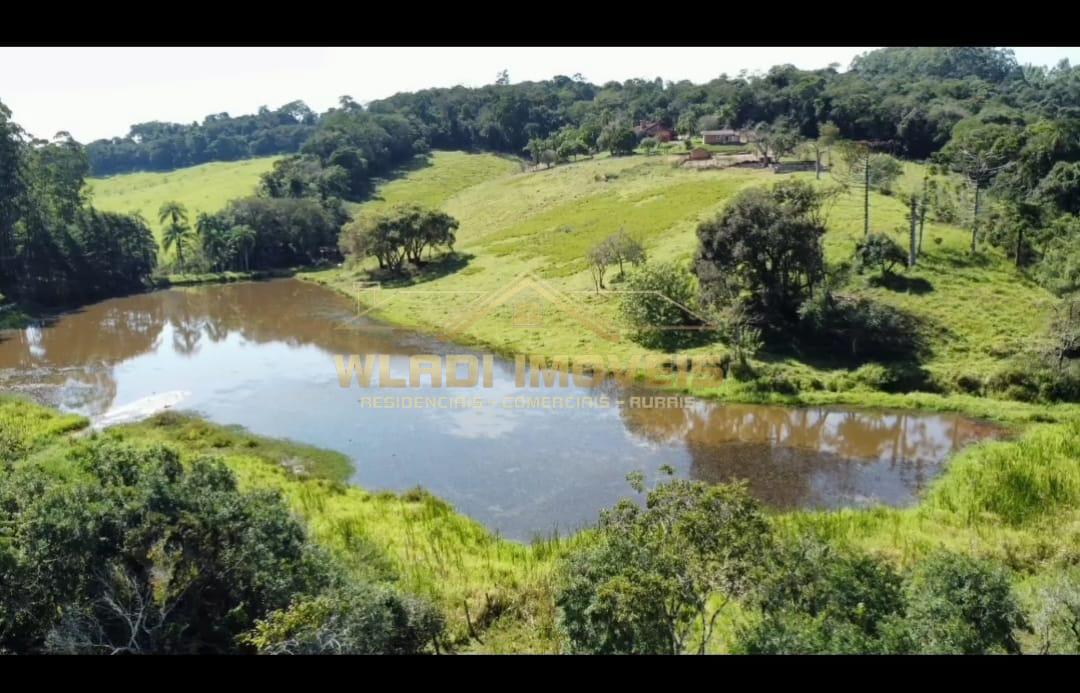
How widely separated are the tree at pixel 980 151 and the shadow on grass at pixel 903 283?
5.72 meters

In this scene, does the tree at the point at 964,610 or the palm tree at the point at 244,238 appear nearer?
the tree at the point at 964,610

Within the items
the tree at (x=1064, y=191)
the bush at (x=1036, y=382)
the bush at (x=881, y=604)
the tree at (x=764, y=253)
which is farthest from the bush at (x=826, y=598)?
the tree at (x=1064, y=191)

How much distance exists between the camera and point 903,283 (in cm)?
2747

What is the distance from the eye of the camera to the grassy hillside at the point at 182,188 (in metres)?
64.3

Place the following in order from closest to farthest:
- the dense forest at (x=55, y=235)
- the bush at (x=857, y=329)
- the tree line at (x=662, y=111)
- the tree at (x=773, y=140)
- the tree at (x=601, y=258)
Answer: the bush at (x=857, y=329) → the tree at (x=601, y=258) → the dense forest at (x=55, y=235) → the tree at (x=773, y=140) → the tree line at (x=662, y=111)

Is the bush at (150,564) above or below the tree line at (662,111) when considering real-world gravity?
below

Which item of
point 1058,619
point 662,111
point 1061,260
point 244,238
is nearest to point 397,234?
point 244,238

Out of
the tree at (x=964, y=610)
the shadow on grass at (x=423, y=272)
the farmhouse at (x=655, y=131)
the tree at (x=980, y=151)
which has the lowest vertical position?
the shadow on grass at (x=423, y=272)

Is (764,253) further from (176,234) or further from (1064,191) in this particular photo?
(176,234)

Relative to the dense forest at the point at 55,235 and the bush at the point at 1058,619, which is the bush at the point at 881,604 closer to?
the bush at the point at 1058,619

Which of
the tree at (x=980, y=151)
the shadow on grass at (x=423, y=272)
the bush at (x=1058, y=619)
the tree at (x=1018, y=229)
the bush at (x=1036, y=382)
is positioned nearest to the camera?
the bush at (x=1058, y=619)

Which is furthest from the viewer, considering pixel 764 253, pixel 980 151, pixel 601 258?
pixel 980 151

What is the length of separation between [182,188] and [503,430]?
64.3 m

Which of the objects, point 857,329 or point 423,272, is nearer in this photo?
point 857,329
